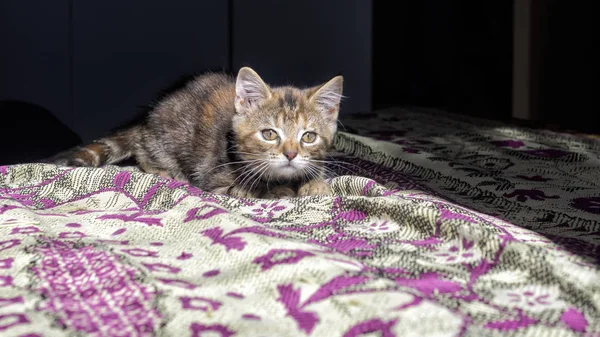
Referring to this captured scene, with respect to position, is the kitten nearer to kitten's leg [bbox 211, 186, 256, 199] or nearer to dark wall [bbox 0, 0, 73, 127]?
kitten's leg [bbox 211, 186, 256, 199]

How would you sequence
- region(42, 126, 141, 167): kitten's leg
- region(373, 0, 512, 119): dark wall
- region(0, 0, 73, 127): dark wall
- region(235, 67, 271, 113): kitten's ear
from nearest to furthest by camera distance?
region(235, 67, 271, 113): kitten's ear → region(42, 126, 141, 167): kitten's leg → region(0, 0, 73, 127): dark wall → region(373, 0, 512, 119): dark wall

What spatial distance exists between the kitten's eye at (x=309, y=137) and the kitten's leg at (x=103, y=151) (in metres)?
0.84

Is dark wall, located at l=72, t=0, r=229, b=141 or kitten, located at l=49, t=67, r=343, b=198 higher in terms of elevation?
dark wall, located at l=72, t=0, r=229, b=141

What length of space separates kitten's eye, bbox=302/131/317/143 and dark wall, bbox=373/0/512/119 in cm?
271

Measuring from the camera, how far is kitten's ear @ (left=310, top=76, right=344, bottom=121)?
2.22 meters

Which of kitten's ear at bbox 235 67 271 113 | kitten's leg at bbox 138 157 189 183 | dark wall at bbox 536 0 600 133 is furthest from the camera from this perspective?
dark wall at bbox 536 0 600 133

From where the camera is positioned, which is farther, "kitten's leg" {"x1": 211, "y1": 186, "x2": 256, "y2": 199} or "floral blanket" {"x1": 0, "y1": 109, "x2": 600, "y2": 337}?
"kitten's leg" {"x1": 211, "y1": 186, "x2": 256, "y2": 199}

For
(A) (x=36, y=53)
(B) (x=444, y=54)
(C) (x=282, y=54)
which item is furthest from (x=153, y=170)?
(B) (x=444, y=54)

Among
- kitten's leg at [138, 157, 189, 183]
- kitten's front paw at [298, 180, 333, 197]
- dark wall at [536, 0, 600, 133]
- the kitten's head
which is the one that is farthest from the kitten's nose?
dark wall at [536, 0, 600, 133]

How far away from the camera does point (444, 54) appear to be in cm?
507

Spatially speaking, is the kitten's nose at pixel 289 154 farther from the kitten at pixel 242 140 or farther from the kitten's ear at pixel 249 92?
the kitten's ear at pixel 249 92

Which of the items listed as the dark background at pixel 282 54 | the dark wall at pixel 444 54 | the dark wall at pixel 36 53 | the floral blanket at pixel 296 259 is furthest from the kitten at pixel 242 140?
the dark wall at pixel 444 54

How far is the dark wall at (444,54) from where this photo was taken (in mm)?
4844

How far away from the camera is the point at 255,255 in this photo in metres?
1.23
